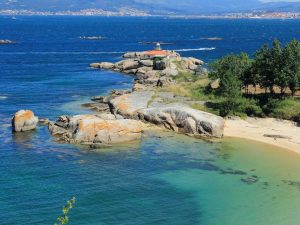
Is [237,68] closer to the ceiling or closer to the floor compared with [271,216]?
closer to the ceiling

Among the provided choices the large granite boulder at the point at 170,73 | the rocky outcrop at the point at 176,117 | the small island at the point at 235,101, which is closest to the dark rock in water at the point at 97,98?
the small island at the point at 235,101

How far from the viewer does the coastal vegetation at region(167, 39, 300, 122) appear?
62.7 metres

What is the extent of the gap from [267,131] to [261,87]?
1300 cm

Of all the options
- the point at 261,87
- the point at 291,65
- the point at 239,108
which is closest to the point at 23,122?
the point at 239,108

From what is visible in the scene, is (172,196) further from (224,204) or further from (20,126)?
(20,126)

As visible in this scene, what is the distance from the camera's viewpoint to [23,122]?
5781 centimetres

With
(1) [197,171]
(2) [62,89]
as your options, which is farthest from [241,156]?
(2) [62,89]

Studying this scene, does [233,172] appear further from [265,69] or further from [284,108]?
[265,69]

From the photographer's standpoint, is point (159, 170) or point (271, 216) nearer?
point (271, 216)

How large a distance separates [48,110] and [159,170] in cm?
2808

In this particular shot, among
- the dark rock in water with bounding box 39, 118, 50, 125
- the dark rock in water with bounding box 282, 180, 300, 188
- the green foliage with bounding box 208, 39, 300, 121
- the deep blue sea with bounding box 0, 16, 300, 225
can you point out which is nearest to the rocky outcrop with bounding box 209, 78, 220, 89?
the green foliage with bounding box 208, 39, 300, 121

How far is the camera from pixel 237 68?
234 ft

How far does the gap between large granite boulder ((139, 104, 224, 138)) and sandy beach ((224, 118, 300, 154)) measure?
1.78m

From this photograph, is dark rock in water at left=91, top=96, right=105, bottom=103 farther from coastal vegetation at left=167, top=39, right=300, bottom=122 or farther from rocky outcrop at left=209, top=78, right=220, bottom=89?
rocky outcrop at left=209, top=78, right=220, bottom=89
